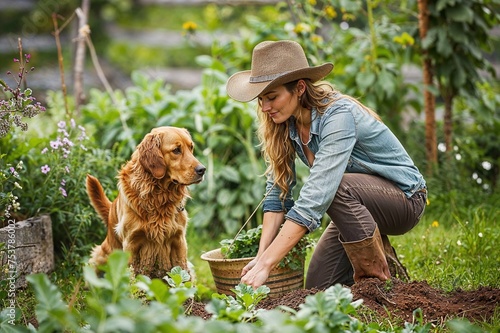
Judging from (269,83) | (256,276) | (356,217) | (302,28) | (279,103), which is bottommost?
(256,276)

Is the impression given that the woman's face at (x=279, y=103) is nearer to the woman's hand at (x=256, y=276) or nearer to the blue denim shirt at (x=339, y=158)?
the blue denim shirt at (x=339, y=158)

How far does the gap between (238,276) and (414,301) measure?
973 millimetres

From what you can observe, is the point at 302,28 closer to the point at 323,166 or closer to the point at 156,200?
the point at 156,200

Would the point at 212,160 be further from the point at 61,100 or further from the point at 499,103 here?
the point at 499,103

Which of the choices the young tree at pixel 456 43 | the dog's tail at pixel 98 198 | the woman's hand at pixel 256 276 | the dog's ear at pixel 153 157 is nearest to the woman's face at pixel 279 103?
the dog's ear at pixel 153 157

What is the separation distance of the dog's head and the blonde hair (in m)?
0.41

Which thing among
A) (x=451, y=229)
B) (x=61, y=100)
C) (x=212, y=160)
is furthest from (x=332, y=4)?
(x=61, y=100)

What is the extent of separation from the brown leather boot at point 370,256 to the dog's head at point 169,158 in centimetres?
99

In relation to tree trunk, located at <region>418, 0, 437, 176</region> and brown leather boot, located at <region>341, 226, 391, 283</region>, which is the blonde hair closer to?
brown leather boot, located at <region>341, 226, 391, 283</region>

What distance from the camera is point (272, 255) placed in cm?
312

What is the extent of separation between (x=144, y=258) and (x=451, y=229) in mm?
2349

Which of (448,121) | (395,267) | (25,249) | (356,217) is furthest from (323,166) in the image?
(448,121)

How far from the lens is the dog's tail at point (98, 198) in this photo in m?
4.01

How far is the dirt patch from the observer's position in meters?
2.92
